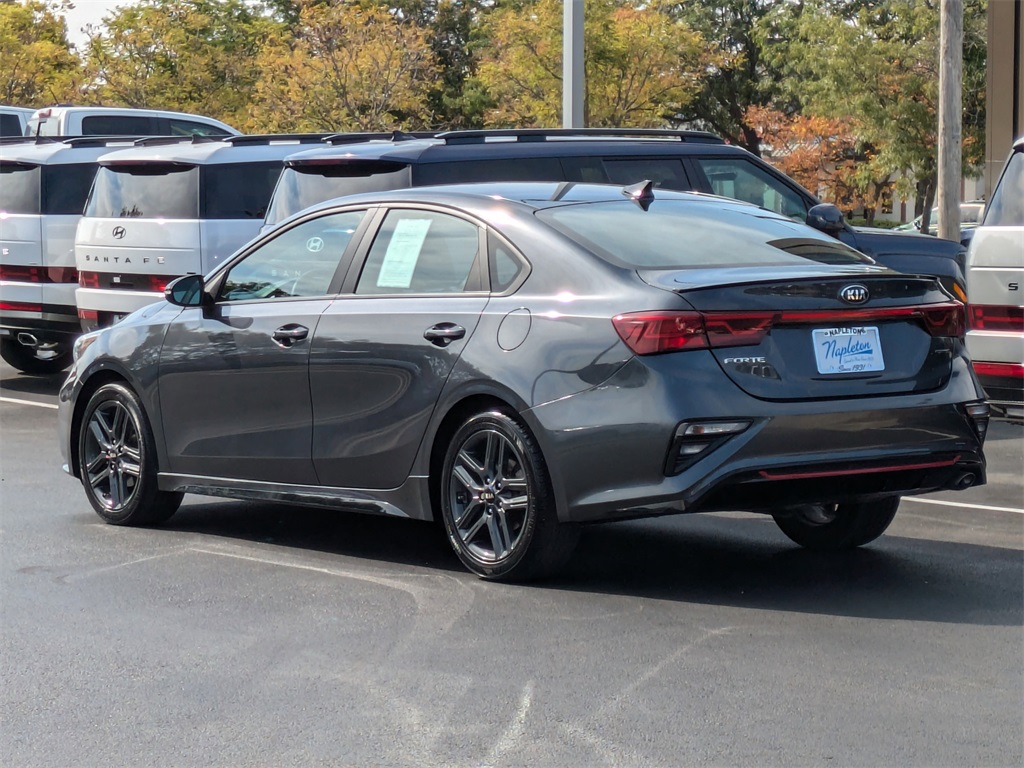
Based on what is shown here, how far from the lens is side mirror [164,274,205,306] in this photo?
7.71m

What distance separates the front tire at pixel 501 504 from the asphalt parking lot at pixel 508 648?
135mm

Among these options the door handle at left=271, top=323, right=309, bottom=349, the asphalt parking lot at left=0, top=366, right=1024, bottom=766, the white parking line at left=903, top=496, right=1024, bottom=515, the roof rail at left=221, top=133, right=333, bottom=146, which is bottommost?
the asphalt parking lot at left=0, top=366, right=1024, bottom=766

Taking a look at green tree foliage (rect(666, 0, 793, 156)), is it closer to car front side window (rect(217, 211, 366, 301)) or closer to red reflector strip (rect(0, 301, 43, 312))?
red reflector strip (rect(0, 301, 43, 312))

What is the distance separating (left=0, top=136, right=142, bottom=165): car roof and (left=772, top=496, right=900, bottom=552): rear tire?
903 centimetres

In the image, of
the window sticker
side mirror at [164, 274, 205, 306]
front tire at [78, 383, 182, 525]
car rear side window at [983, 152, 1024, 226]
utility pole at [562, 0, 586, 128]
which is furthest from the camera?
utility pole at [562, 0, 586, 128]

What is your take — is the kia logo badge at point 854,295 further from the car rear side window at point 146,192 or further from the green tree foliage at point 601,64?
the green tree foliage at point 601,64

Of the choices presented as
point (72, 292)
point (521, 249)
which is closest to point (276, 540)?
point (521, 249)

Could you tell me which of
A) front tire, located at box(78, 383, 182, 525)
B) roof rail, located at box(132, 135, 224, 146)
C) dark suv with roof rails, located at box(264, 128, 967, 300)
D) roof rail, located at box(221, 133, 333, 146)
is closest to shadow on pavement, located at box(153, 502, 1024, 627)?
front tire, located at box(78, 383, 182, 525)

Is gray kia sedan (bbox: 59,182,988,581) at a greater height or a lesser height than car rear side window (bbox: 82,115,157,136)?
lesser

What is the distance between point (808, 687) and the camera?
5.05 metres

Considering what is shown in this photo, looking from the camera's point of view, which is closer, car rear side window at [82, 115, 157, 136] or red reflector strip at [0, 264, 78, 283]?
red reflector strip at [0, 264, 78, 283]

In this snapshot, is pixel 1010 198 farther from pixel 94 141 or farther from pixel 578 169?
pixel 94 141

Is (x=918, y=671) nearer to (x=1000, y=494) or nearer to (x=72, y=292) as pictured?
(x=1000, y=494)

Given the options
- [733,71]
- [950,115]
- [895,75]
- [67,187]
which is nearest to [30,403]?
[67,187]
